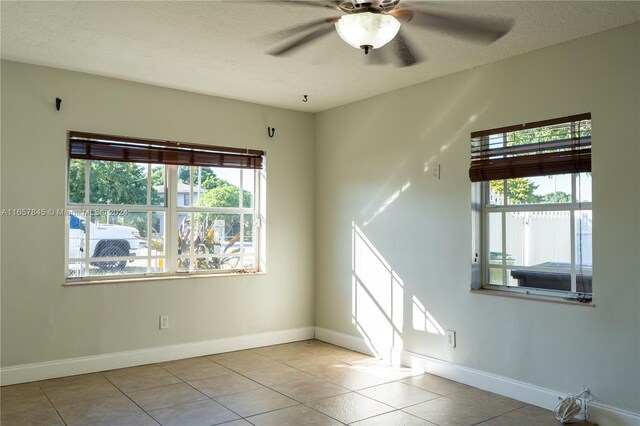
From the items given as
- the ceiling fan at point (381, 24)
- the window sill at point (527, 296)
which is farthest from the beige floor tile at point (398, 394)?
the ceiling fan at point (381, 24)

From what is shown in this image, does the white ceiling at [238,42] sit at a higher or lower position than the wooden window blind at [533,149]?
higher

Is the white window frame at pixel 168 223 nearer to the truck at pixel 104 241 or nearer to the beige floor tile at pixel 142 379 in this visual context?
the truck at pixel 104 241

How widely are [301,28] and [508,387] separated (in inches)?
117

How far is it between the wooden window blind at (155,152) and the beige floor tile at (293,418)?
8.46 feet

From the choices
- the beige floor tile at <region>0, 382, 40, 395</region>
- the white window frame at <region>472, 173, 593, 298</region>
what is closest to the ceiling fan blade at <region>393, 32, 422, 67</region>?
the white window frame at <region>472, 173, 593, 298</region>

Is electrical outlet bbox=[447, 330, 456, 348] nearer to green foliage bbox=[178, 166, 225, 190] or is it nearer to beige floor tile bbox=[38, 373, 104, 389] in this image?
green foliage bbox=[178, 166, 225, 190]

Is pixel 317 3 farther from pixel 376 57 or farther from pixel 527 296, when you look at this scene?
pixel 527 296

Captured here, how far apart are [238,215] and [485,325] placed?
2.72 metres

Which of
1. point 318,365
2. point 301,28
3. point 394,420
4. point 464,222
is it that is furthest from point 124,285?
point 464,222

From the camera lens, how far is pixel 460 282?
4.25 m

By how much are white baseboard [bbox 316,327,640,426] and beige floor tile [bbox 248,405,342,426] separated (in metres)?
1.33

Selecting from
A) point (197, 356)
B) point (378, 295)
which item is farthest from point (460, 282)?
point (197, 356)

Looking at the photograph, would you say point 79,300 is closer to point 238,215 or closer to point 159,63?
point 238,215

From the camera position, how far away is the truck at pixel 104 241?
4496 millimetres
